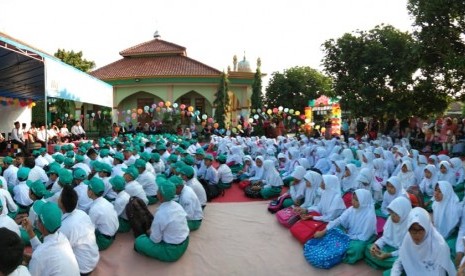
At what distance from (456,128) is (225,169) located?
8.72 meters

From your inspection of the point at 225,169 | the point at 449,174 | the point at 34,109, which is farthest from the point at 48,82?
the point at 34,109

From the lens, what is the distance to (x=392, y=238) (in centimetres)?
431

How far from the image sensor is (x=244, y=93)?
26016 mm

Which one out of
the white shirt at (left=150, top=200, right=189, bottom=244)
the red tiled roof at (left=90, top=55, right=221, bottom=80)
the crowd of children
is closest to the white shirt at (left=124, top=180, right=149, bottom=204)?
the crowd of children

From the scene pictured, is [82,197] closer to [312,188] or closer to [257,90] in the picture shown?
[312,188]

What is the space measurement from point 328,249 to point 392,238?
2.46 ft

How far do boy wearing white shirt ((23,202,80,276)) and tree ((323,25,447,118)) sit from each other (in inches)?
443

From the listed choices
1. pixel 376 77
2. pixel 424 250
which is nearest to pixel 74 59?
pixel 376 77

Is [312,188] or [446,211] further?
[312,188]

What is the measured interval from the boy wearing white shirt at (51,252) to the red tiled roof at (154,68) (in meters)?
21.5

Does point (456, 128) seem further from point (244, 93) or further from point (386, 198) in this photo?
point (244, 93)

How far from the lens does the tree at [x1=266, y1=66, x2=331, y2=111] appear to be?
3729 centimetres

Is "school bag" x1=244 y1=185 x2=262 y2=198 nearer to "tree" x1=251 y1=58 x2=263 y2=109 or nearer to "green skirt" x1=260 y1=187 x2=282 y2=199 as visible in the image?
"green skirt" x1=260 y1=187 x2=282 y2=199

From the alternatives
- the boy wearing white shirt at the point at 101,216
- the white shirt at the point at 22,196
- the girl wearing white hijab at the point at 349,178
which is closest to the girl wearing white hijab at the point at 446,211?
the girl wearing white hijab at the point at 349,178
